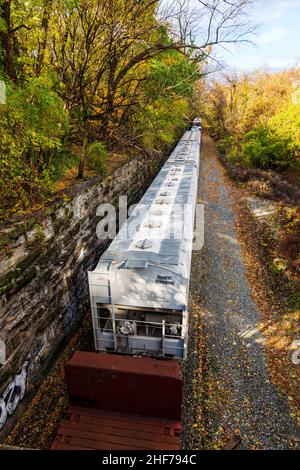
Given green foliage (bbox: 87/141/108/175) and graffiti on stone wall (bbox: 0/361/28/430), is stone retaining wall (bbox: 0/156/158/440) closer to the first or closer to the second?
graffiti on stone wall (bbox: 0/361/28/430)

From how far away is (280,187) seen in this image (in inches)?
806

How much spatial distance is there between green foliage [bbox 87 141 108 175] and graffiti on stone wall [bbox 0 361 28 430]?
7.21 m

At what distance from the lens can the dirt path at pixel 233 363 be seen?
22.5 feet

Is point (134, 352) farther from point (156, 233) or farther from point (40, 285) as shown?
point (156, 233)

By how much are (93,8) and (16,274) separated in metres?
8.90

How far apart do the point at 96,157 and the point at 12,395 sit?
8.01 m

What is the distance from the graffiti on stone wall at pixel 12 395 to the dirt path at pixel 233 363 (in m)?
4.33

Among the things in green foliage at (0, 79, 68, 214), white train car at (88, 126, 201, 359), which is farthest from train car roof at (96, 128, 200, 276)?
green foliage at (0, 79, 68, 214)

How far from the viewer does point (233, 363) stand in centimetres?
859

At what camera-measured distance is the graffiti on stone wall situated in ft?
20.3

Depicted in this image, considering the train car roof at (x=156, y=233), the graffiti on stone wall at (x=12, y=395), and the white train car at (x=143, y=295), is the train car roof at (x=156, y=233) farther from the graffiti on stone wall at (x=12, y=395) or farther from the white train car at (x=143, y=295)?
the graffiti on stone wall at (x=12, y=395)

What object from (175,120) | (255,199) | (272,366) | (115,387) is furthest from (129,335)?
(255,199)

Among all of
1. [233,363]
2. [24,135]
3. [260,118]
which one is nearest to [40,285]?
A: [24,135]

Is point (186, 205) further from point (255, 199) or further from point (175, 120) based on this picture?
point (255, 199)
